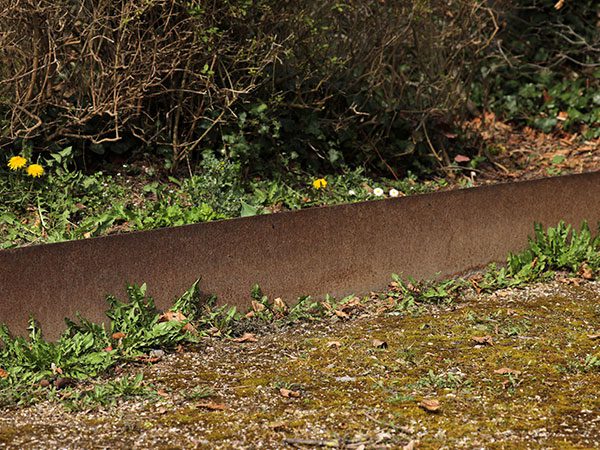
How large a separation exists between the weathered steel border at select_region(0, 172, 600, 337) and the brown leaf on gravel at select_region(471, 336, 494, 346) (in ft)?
2.67

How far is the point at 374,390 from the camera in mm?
3826

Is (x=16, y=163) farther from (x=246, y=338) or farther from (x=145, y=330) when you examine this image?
(x=246, y=338)

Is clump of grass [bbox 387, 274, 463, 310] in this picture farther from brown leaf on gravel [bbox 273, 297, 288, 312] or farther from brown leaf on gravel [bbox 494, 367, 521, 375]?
brown leaf on gravel [bbox 494, 367, 521, 375]

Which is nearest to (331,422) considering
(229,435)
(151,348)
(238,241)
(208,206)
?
(229,435)

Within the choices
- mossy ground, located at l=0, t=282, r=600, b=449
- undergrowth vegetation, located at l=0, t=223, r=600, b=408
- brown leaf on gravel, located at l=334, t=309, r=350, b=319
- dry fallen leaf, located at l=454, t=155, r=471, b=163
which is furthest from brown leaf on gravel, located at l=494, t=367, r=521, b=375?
dry fallen leaf, located at l=454, t=155, r=471, b=163

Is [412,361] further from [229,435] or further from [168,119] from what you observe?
[168,119]

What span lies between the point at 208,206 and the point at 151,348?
3.67 ft

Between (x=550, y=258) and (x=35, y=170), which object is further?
(x=550, y=258)

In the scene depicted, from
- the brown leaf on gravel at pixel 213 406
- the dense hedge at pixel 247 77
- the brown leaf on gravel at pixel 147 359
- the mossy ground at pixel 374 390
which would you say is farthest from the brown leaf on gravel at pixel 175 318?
the dense hedge at pixel 247 77

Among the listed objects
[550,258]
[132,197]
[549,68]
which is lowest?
[550,258]

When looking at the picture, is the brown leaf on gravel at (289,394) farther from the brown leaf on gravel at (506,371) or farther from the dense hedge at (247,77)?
the dense hedge at (247,77)

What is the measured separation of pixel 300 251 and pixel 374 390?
1.21 metres

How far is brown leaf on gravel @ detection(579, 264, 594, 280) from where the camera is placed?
5.64m

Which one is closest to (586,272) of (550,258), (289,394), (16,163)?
(550,258)
